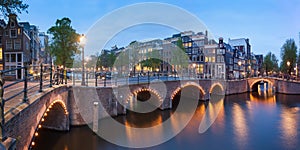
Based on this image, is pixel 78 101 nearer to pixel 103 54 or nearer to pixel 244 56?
pixel 103 54

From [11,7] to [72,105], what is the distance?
7.19 m

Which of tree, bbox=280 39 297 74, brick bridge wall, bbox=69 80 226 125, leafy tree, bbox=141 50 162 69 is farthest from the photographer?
tree, bbox=280 39 297 74

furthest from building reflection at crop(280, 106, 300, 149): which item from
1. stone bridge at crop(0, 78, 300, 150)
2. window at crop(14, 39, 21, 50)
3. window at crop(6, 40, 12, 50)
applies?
window at crop(6, 40, 12, 50)

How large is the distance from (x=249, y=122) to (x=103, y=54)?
55.1 metres

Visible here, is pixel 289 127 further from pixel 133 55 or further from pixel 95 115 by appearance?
pixel 133 55

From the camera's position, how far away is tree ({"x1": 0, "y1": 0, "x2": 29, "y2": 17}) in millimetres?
9408

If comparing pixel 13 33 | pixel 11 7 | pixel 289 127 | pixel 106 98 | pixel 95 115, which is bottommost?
pixel 289 127

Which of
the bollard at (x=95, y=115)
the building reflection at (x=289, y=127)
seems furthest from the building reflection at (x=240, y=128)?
the bollard at (x=95, y=115)

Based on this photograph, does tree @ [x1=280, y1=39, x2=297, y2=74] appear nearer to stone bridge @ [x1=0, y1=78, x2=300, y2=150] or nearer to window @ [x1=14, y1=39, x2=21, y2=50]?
stone bridge @ [x1=0, y1=78, x2=300, y2=150]

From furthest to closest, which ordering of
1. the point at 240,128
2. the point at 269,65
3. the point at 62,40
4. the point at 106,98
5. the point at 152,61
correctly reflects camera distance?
the point at 269,65 → the point at 152,61 → the point at 62,40 → the point at 240,128 → the point at 106,98

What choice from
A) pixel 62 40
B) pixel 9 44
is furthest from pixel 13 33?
pixel 62 40

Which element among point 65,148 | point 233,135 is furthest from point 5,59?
point 233,135

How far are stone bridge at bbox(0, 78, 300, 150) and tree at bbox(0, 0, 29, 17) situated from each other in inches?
157

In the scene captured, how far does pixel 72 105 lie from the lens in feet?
48.3
